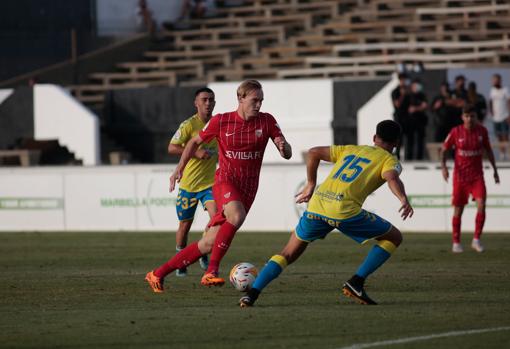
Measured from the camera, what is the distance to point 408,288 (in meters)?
12.6

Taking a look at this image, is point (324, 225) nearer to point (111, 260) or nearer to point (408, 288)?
point (408, 288)

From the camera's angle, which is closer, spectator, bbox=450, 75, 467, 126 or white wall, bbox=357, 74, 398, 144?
spectator, bbox=450, 75, 467, 126

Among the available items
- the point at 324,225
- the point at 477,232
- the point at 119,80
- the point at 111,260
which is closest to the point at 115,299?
the point at 324,225

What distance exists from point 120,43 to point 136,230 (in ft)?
49.7

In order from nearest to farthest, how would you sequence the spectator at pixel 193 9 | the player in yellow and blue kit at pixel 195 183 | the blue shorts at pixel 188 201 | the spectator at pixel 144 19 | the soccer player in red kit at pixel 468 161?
the player in yellow and blue kit at pixel 195 183, the blue shorts at pixel 188 201, the soccer player in red kit at pixel 468 161, the spectator at pixel 144 19, the spectator at pixel 193 9

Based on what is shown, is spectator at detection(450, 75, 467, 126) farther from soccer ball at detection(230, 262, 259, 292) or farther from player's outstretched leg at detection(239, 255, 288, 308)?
player's outstretched leg at detection(239, 255, 288, 308)

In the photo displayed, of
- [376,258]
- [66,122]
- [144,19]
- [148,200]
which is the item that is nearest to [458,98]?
[148,200]

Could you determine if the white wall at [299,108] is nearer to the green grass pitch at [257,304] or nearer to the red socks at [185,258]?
the green grass pitch at [257,304]

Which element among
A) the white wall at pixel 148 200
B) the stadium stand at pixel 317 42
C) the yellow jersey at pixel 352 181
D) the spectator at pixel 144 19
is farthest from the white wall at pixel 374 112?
the yellow jersey at pixel 352 181

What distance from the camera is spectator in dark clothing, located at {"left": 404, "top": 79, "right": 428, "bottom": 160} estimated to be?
26.5m

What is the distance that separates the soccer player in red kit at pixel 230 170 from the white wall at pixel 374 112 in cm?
1762

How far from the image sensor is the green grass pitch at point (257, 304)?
904 centimetres

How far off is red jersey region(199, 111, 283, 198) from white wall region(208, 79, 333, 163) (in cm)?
1877

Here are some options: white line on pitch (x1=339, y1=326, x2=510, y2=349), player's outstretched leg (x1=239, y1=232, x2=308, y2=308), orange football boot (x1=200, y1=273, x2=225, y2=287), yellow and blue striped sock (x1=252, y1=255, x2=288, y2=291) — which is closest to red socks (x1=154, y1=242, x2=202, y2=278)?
orange football boot (x1=200, y1=273, x2=225, y2=287)
